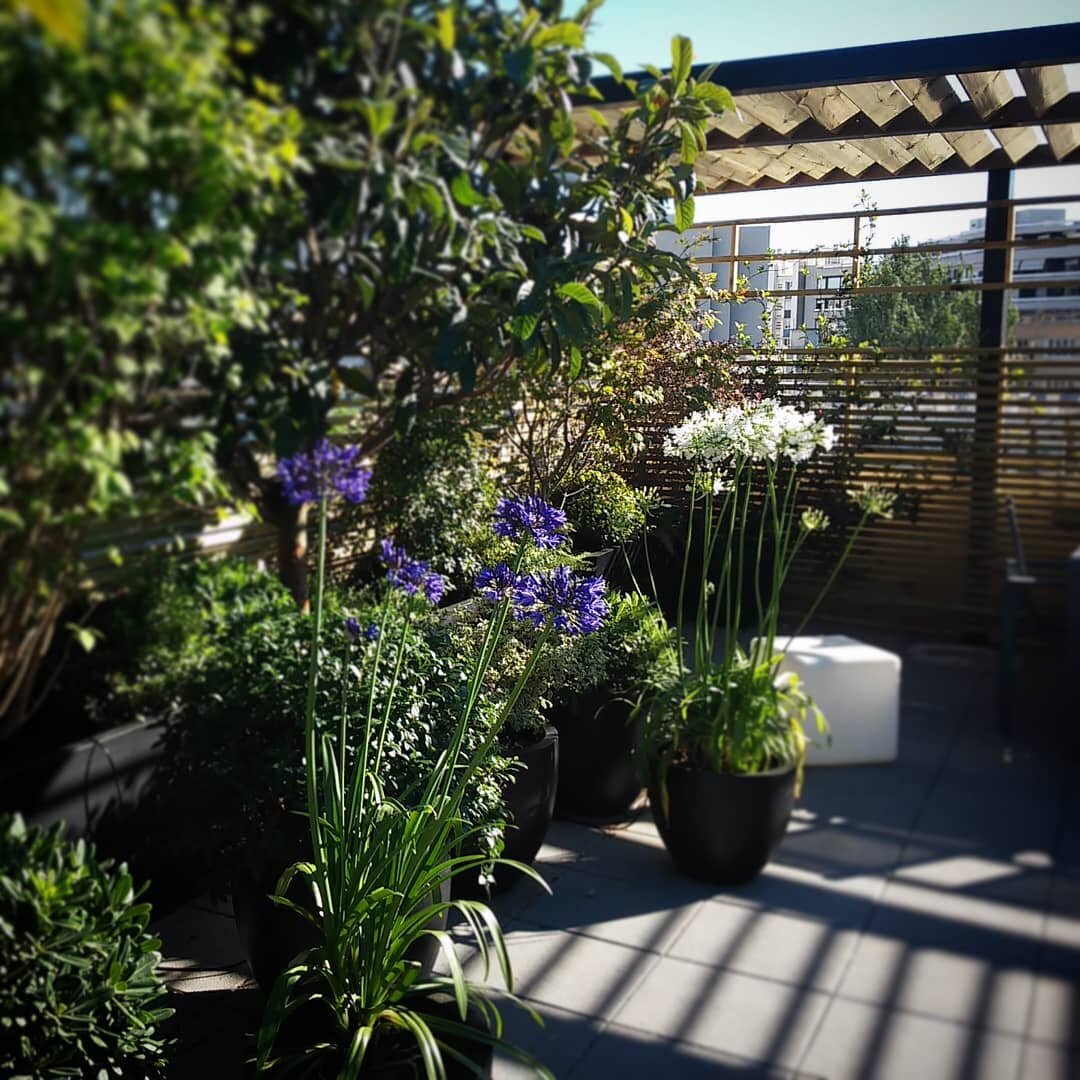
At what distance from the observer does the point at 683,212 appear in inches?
87.7

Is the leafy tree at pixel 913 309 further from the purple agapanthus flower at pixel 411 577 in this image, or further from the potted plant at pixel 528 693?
the purple agapanthus flower at pixel 411 577

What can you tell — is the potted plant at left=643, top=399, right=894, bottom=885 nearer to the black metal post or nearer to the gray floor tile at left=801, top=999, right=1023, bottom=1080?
the black metal post

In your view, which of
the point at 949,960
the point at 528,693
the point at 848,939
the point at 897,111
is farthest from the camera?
the point at 897,111

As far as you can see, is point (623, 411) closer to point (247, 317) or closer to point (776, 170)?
point (776, 170)

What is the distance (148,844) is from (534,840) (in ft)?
3.06

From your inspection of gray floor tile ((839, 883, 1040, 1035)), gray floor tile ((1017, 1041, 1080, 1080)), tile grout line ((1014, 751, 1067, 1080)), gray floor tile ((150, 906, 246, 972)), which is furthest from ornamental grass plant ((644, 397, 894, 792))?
gray floor tile ((150, 906, 246, 972))

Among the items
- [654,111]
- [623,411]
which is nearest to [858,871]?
[623,411]

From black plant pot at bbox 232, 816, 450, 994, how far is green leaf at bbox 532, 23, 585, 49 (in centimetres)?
144

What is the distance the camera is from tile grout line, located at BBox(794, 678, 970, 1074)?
198cm

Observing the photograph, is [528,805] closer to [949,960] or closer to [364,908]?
A: [364,908]

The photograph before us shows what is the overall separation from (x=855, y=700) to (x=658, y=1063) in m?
1.06

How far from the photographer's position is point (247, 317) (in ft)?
4.50

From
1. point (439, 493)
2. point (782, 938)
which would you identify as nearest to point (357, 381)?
point (439, 493)

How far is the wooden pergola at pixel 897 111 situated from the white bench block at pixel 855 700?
1284 millimetres
